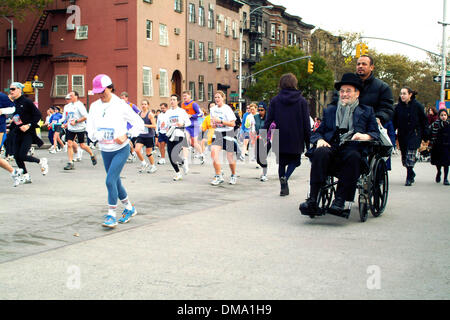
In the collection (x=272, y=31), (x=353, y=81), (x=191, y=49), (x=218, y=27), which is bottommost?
(x=353, y=81)

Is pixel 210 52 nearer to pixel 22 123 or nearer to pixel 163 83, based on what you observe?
pixel 163 83

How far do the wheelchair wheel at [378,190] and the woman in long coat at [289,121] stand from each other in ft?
6.79

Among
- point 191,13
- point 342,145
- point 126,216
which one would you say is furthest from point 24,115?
point 191,13

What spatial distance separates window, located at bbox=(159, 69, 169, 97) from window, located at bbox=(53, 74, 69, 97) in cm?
689

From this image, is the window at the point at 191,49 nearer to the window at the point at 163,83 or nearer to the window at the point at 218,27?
the window at the point at 163,83

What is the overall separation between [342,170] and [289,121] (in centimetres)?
297

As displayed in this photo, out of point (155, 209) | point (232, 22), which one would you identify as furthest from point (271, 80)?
point (155, 209)

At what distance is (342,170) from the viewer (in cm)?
742

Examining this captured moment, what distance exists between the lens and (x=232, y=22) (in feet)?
200

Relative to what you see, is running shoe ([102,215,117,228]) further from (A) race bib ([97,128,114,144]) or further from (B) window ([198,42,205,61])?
(B) window ([198,42,205,61])

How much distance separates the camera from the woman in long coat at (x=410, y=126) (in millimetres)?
12562

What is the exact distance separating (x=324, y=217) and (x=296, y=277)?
11.5 ft

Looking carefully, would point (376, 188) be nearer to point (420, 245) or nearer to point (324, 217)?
point (324, 217)

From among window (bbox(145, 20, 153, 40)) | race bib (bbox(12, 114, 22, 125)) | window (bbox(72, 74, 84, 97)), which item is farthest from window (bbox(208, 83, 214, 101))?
race bib (bbox(12, 114, 22, 125))
